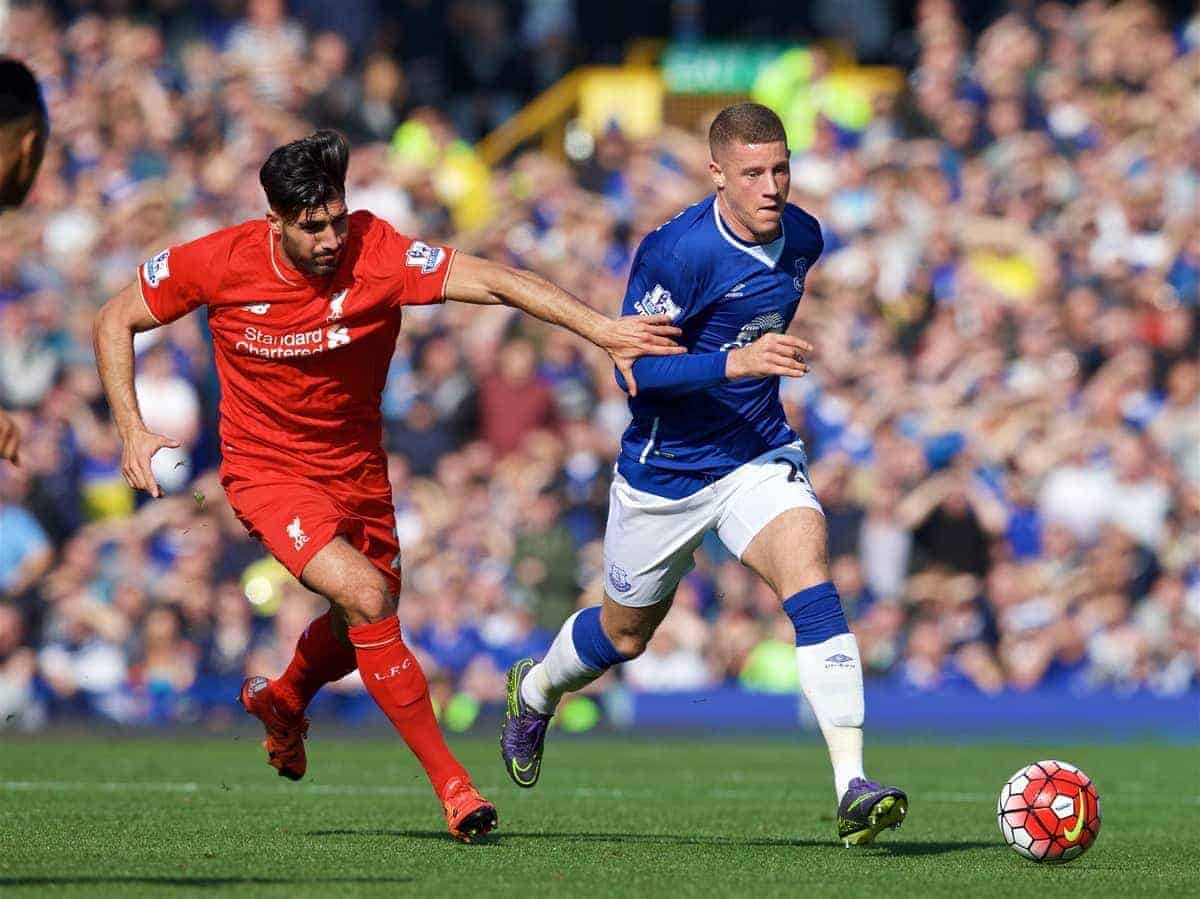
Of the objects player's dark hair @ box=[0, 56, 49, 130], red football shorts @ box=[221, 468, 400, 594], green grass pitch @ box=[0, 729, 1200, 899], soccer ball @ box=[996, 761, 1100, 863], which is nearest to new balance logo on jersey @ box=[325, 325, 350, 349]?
red football shorts @ box=[221, 468, 400, 594]

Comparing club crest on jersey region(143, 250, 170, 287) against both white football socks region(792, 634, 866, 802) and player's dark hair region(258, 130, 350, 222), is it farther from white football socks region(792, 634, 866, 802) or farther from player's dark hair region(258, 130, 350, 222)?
white football socks region(792, 634, 866, 802)

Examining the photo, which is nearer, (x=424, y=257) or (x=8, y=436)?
(x=8, y=436)

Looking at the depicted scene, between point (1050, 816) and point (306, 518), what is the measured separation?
3183 mm

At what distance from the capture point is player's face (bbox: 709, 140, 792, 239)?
845 centimetres

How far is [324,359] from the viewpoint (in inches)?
340

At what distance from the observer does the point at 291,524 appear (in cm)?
848

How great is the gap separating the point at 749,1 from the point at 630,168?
16.5 feet

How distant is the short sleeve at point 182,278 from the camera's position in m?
8.55

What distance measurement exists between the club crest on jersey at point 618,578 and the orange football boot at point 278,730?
62.0 inches

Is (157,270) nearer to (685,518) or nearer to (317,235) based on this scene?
(317,235)

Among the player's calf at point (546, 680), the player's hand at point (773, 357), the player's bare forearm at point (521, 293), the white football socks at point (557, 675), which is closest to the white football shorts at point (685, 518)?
the player's calf at point (546, 680)

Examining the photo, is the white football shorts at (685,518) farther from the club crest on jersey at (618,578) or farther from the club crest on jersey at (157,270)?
the club crest on jersey at (157,270)

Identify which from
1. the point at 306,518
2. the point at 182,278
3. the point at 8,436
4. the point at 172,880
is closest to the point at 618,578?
the point at 306,518

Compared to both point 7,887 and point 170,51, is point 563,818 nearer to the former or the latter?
point 7,887
